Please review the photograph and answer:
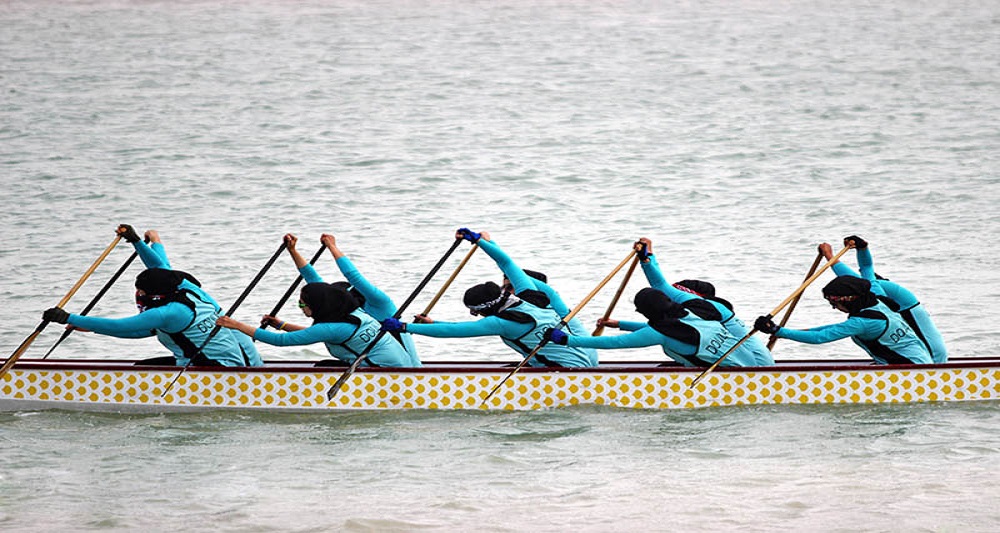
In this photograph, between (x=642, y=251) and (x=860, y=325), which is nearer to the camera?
(x=860, y=325)

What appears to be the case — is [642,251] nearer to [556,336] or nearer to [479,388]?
[556,336]

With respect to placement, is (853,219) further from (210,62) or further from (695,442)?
(210,62)

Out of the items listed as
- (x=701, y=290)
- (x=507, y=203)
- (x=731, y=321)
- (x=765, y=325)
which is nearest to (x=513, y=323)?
(x=701, y=290)

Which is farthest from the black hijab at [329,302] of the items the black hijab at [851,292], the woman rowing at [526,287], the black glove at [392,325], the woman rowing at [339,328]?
the black hijab at [851,292]

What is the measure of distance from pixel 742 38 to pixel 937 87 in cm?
951

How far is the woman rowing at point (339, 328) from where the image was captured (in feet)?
37.3

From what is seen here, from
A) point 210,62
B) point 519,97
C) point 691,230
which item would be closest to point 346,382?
point 691,230

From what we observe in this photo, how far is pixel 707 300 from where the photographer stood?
11.6 m

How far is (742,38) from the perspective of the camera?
4278cm

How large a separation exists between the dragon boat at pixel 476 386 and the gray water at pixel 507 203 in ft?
0.46

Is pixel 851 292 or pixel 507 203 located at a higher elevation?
pixel 851 292

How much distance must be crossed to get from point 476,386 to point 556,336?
0.80 meters

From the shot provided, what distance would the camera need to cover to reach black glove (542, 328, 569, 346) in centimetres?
1140

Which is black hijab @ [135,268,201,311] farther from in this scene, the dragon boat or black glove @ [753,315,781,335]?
black glove @ [753,315,781,335]
